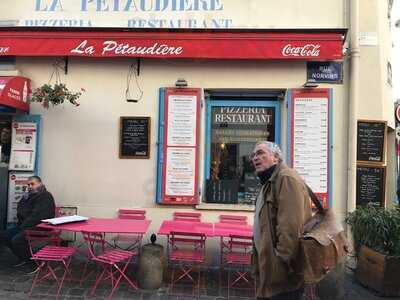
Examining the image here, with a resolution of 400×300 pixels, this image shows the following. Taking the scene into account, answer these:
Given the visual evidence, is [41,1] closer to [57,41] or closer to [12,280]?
[57,41]

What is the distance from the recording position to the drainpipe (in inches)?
263

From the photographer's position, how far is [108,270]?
614 cm

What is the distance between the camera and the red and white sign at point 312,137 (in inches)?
266

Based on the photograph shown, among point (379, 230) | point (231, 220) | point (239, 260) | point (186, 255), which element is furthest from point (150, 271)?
point (379, 230)

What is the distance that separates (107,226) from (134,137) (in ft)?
5.52

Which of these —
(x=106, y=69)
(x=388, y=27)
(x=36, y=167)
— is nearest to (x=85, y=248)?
(x=36, y=167)

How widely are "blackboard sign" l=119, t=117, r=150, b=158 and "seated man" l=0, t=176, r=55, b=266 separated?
1330 mm

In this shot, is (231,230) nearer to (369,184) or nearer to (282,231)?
(369,184)

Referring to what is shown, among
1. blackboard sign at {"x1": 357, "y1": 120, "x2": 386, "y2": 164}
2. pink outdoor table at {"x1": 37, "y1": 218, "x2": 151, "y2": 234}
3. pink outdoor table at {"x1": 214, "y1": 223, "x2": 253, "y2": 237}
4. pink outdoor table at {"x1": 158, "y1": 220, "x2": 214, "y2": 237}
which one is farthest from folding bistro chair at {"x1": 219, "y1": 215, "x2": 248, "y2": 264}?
blackboard sign at {"x1": 357, "y1": 120, "x2": 386, "y2": 164}

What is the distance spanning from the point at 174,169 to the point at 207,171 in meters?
0.57

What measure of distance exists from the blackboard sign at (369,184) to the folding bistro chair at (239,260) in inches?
81.3

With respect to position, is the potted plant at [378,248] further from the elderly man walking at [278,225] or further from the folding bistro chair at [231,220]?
the elderly man walking at [278,225]

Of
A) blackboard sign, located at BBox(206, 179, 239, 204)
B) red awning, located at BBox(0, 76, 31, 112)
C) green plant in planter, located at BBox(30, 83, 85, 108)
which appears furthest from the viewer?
blackboard sign, located at BBox(206, 179, 239, 204)

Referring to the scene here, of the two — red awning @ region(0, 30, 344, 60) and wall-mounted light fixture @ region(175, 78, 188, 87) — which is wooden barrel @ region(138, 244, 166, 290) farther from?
red awning @ region(0, 30, 344, 60)
